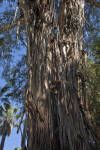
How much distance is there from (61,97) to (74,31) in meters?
1.30

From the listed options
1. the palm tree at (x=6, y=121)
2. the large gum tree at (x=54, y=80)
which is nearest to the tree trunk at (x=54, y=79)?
the large gum tree at (x=54, y=80)

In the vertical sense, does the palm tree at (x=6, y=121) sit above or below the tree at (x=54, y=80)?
above

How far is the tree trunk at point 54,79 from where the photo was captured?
6.53 feet

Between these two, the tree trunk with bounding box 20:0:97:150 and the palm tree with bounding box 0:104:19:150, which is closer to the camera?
the tree trunk with bounding box 20:0:97:150

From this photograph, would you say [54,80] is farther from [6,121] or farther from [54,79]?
[6,121]

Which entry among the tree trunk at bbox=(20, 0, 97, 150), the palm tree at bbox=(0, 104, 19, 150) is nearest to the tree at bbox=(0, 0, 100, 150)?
the tree trunk at bbox=(20, 0, 97, 150)

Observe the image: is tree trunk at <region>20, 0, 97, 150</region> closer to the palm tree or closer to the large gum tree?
the large gum tree

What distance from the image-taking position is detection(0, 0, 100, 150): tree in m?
1.99

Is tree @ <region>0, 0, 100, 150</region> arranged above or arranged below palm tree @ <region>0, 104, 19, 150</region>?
below

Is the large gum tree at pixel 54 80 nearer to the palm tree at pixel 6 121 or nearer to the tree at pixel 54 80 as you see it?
the tree at pixel 54 80

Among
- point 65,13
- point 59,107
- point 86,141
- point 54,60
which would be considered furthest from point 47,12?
point 86,141

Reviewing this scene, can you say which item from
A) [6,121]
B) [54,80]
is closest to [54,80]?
[54,80]

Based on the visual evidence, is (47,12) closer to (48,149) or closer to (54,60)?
(54,60)

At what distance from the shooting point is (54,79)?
8.11 feet
